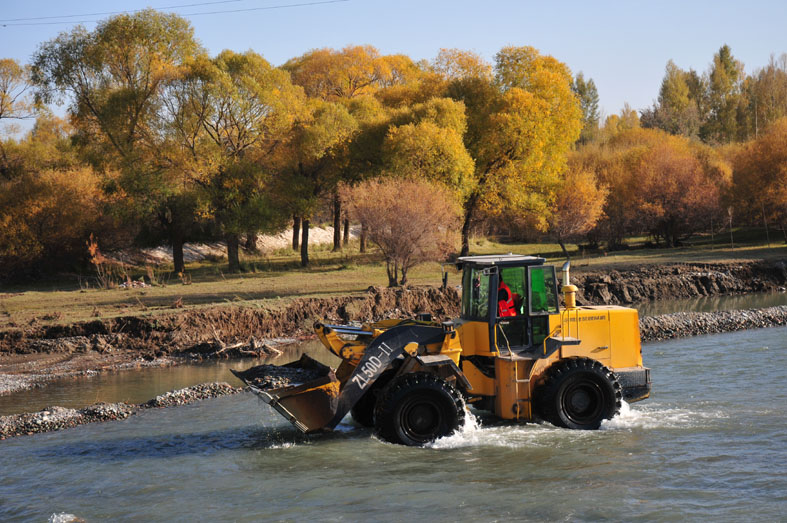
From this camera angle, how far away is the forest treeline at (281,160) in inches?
1679

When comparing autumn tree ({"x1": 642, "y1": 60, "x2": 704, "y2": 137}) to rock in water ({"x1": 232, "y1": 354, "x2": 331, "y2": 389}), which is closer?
rock in water ({"x1": 232, "y1": 354, "x2": 331, "y2": 389})

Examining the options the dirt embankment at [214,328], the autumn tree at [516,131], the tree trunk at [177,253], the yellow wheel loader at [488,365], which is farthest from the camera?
the autumn tree at [516,131]

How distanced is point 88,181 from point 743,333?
123ft

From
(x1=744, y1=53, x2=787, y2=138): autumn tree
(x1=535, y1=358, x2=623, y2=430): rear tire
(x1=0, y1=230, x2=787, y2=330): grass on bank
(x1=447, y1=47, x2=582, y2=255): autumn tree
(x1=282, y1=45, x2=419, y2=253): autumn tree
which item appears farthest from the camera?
(x1=744, y1=53, x2=787, y2=138): autumn tree

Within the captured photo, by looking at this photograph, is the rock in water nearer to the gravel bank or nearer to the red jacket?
the red jacket

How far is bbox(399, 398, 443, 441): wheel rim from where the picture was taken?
1267cm

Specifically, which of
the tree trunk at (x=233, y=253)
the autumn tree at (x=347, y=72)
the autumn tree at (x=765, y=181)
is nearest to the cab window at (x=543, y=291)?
the tree trunk at (x=233, y=253)

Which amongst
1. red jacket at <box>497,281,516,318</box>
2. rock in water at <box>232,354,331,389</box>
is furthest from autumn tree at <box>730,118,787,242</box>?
rock in water at <box>232,354,331,389</box>

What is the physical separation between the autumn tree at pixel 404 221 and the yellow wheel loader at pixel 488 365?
66.9 feet

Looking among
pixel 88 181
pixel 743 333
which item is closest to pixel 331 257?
pixel 88 181

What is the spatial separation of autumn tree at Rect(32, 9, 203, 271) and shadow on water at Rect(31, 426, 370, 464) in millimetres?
30097

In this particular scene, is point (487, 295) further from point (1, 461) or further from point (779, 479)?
point (1, 461)

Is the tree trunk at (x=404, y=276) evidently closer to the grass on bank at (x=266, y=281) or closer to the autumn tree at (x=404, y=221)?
the autumn tree at (x=404, y=221)

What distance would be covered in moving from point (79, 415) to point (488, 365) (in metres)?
8.87
